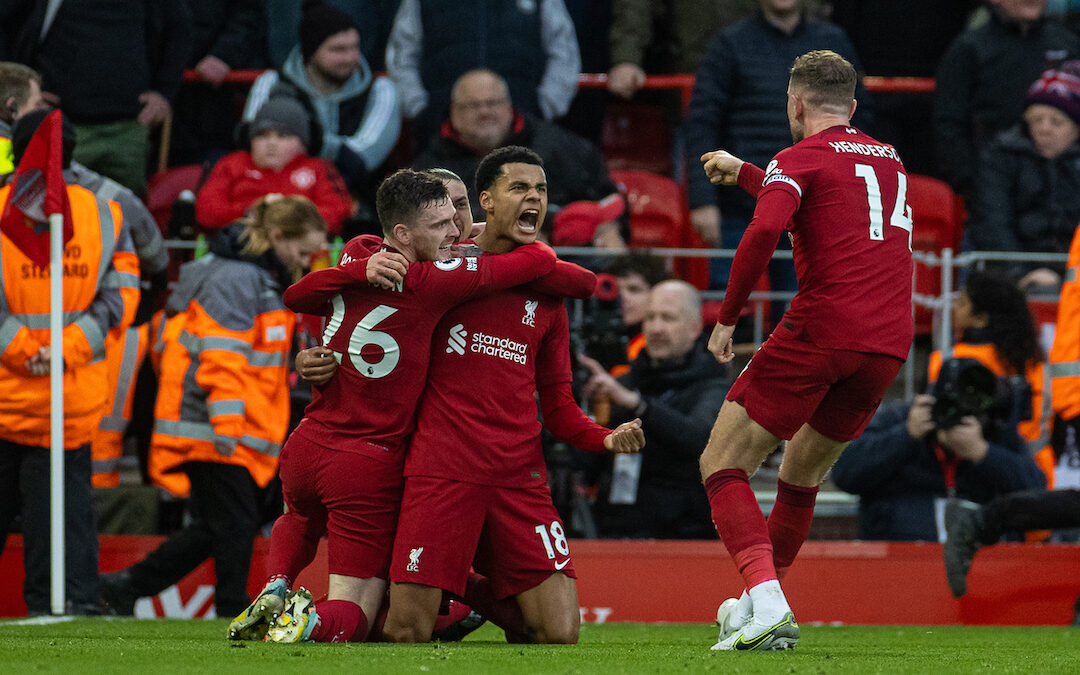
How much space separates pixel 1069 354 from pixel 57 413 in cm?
449

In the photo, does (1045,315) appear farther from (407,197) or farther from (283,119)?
(407,197)

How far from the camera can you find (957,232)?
10.8m

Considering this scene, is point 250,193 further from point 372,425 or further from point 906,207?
point 906,207

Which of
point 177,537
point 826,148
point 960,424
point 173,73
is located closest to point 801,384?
point 826,148

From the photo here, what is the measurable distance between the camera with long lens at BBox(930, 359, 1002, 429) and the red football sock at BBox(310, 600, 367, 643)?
350cm

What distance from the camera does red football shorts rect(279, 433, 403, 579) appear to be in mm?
5438

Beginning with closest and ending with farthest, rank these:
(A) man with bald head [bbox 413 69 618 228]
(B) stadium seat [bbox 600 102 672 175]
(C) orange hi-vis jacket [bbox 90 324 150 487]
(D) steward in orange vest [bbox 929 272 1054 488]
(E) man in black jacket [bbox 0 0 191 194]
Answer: (D) steward in orange vest [bbox 929 272 1054 488]
(C) orange hi-vis jacket [bbox 90 324 150 487]
(A) man with bald head [bbox 413 69 618 228]
(E) man in black jacket [bbox 0 0 191 194]
(B) stadium seat [bbox 600 102 672 175]

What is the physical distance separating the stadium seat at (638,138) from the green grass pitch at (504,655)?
5.27 meters

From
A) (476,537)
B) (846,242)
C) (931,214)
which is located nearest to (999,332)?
(931,214)

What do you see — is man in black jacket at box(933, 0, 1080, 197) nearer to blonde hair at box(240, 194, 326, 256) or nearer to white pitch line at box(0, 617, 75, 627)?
blonde hair at box(240, 194, 326, 256)

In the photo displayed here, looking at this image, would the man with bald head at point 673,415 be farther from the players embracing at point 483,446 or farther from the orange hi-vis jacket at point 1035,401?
the players embracing at point 483,446

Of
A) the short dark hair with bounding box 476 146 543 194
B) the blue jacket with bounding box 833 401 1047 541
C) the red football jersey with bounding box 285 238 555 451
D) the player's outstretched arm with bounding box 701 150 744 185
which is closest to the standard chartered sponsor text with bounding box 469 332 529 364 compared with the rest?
the red football jersey with bounding box 285 238 555 451

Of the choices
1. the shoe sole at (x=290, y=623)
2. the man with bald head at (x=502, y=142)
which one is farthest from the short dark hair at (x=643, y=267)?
the shoe sole at (x=290, y=623)

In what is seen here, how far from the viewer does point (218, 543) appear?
24.2 feet
